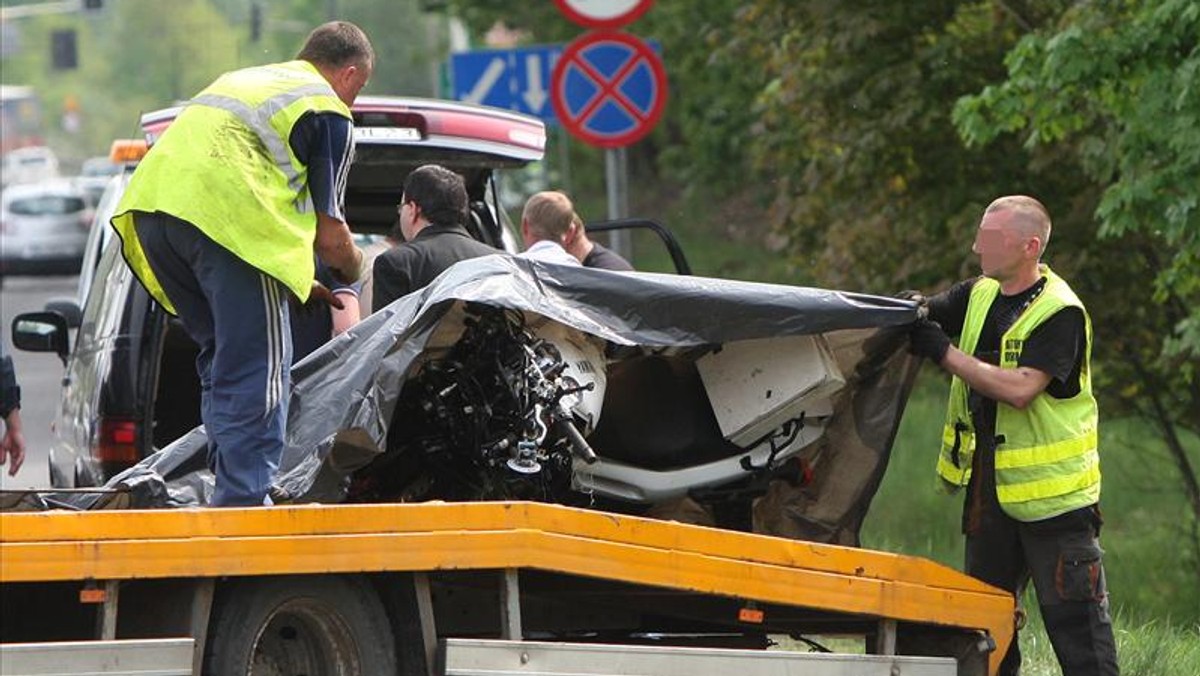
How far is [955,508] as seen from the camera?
16.8 metres

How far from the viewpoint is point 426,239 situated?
7805 mm

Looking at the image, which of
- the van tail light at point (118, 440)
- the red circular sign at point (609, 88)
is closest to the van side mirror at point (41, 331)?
the van tail light at point (118, 440)

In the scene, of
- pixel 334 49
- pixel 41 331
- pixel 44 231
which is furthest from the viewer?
pixel 44 231

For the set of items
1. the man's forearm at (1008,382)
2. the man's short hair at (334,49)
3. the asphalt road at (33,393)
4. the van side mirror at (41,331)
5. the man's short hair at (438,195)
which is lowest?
the asphalt road at (33,393)

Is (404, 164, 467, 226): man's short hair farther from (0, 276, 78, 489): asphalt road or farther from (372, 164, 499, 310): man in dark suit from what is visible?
(0, 276, 78, 489): asphalt road

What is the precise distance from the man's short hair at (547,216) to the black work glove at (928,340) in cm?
197

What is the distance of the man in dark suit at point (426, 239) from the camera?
7645 millimetres

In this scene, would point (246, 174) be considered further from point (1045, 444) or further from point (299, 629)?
point (1045, 444)

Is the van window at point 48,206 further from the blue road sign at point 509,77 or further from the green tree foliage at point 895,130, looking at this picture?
the green tree foliage at point 895,130

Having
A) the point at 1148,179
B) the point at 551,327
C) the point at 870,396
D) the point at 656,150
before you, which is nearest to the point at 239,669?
the point at 551,327

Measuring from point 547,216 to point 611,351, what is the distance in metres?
1.83

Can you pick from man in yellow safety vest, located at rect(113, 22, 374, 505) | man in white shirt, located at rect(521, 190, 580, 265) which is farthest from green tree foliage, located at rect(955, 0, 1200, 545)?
man in yellow safety vest, located at rect(113, 22, 374, 505)

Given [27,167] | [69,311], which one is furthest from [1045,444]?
[27,167]

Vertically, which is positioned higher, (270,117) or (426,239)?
(270,117)
